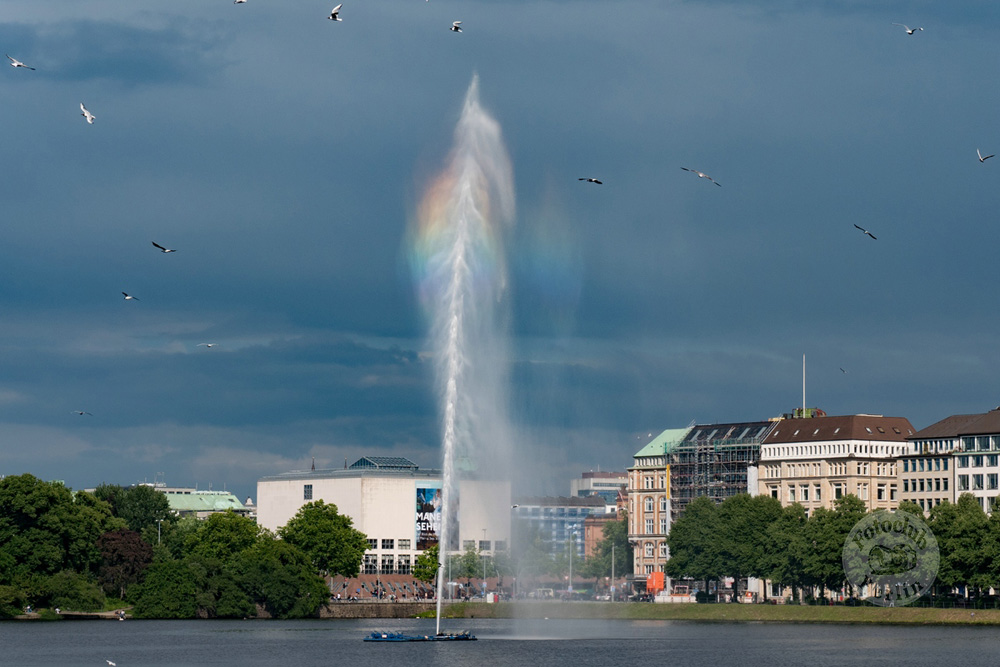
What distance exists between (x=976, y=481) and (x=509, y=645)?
300ft

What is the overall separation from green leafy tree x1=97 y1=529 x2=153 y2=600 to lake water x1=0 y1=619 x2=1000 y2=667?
9.86 metres

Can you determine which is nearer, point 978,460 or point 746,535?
point 746,535

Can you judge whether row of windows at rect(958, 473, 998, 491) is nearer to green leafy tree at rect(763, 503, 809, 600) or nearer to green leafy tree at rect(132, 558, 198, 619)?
green leafy tree at rect(763, 503, 809, 600)

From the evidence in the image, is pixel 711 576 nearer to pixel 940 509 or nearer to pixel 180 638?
pixel 940 509

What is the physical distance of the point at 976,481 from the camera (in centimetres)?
19725

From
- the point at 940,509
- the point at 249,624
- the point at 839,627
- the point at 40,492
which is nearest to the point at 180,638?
the point at 249,624

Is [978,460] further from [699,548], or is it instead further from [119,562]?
[119,562]

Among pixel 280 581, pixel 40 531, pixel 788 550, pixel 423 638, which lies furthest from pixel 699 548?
pixel 40 531

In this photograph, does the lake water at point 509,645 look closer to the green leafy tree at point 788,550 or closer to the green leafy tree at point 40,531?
the green leafy tree at point 40,531

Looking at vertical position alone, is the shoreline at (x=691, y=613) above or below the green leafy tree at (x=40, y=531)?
below

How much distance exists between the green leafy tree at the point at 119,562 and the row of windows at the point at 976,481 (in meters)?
98.2

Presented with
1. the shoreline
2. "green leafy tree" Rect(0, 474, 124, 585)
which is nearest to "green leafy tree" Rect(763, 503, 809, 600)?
the shoreline

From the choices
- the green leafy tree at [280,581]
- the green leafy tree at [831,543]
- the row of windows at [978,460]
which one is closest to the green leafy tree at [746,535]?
the green leafy tree at [831,543]

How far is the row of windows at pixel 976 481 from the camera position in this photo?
642 feet
